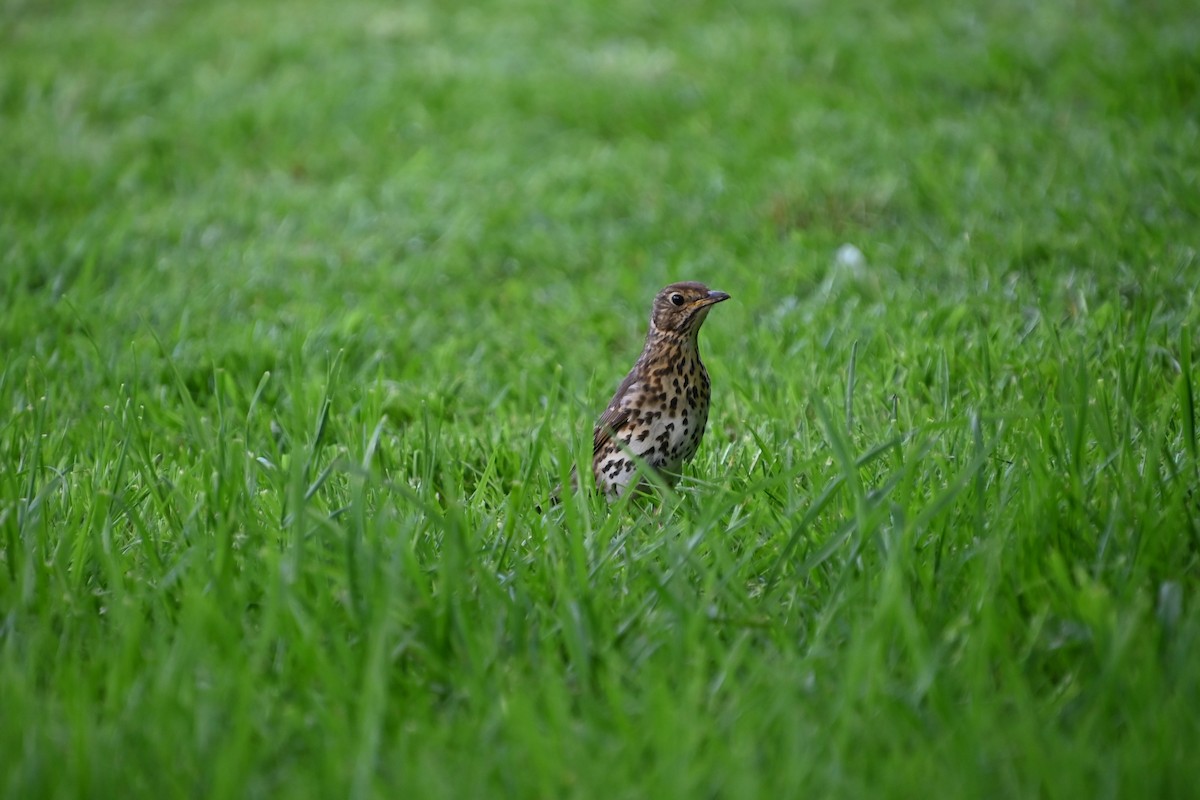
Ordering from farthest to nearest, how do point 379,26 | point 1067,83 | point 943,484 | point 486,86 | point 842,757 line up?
point 379,26 → point 486,86 → point 1067,83 → point 943,484 → point 842,757

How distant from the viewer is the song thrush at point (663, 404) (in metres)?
3.89

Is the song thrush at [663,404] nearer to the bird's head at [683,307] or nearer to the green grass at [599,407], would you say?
the bird's head at [683,307]

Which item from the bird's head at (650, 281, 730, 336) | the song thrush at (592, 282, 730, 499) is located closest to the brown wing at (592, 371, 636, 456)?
the song thrush at (592, 282, 730, 499)

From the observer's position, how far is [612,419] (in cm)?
405

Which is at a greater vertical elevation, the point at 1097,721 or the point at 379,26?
the point at 379,26

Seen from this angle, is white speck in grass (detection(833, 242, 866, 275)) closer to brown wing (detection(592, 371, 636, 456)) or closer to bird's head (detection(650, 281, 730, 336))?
bird's head (detection(650, 281, 730, 336))

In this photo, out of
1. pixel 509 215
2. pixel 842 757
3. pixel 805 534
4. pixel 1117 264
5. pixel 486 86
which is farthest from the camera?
pixel 486 86

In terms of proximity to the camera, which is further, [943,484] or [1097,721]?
[943,484]

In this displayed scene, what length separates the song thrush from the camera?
3889 millimetres

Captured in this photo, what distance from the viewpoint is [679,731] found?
2.24 m

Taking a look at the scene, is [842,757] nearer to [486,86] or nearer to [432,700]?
[432,700]

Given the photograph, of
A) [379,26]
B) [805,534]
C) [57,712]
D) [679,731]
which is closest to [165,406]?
[57,712]

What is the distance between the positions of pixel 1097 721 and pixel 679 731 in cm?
79

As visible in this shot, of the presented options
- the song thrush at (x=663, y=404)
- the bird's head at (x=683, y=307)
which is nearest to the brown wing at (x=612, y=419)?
the song thrush at (x=663, y=404)
